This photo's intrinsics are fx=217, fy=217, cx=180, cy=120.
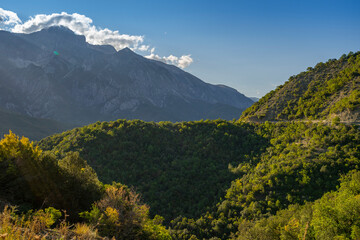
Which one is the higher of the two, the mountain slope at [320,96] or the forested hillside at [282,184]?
the mountain slope at [320,96]

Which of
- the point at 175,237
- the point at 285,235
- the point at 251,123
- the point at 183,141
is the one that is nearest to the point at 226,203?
the point at 175,237

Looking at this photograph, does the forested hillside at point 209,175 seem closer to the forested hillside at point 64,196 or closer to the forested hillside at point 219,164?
the forested hillside at point 64,196

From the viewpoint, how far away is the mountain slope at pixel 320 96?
61156 millimetres

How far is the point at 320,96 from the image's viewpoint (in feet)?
240

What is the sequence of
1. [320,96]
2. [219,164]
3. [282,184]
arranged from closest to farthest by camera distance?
[282,184] < [219,164] < [320,96]

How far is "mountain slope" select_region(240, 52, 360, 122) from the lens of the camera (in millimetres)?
61156

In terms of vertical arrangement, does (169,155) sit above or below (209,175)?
above

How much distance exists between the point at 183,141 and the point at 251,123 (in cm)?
2695

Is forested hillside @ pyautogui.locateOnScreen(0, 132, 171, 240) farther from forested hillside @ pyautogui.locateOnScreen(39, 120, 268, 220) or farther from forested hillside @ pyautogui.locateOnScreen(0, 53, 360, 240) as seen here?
forested hillside @ pyautogui.locateOnScreen(39, 120, 268, 220)

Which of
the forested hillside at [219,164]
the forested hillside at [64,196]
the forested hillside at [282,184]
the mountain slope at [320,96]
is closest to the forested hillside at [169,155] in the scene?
the forested hillside at [219,164]

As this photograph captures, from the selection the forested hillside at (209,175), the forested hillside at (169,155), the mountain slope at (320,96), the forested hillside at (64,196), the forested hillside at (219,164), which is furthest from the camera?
the mountain slope at (320,96)

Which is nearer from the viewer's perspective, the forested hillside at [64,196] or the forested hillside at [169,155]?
the forested hillside at [64,196]

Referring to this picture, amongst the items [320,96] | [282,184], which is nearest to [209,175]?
[282,184]

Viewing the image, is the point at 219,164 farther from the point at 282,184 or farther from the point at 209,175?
the point at 282,184
